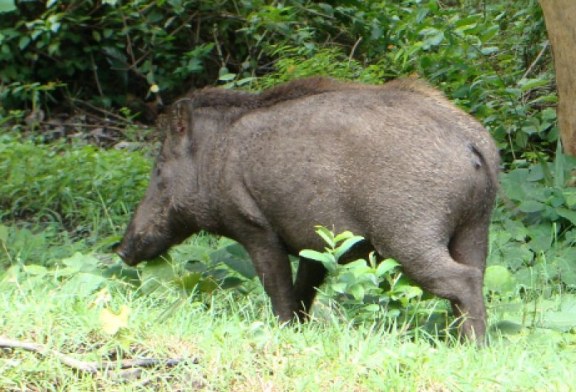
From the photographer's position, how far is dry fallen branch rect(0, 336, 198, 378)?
4.41 meters

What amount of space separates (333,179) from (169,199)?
3.82 feet

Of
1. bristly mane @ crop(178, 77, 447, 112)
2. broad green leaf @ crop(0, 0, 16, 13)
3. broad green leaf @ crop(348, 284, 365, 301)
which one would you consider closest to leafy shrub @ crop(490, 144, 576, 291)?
bristly mane @ crop(178, 77, 447, 112)

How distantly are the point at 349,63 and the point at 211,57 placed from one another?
82.5 inches

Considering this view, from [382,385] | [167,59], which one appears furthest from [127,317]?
[167,59]

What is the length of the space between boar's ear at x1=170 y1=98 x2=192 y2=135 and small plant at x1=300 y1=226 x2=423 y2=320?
113 cm

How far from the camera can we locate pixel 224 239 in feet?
25.6

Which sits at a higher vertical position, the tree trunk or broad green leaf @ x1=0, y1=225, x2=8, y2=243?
the tree trunk

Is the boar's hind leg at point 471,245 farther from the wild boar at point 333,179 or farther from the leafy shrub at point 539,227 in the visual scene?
the leafy shrub at point 539,227

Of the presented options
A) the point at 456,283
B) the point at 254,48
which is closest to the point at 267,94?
the point at 456,283

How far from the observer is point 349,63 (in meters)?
9.17

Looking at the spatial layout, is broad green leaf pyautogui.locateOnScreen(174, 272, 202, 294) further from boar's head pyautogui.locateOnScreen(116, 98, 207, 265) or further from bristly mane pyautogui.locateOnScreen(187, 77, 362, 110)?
bristly mane pyautogui.locateOnScreen(187, 77, 362, 110)

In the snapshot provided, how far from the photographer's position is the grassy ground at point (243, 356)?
4.39 m

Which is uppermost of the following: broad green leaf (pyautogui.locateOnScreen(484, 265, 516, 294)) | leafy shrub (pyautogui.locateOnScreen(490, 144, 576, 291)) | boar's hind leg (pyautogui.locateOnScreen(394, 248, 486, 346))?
boar's hind leg (pyautogui.locateOnScreen(394, 248, 486, 346))

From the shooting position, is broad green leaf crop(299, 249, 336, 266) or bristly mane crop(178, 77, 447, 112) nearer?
broad green leaf crop(299, 249, 336, 266)
